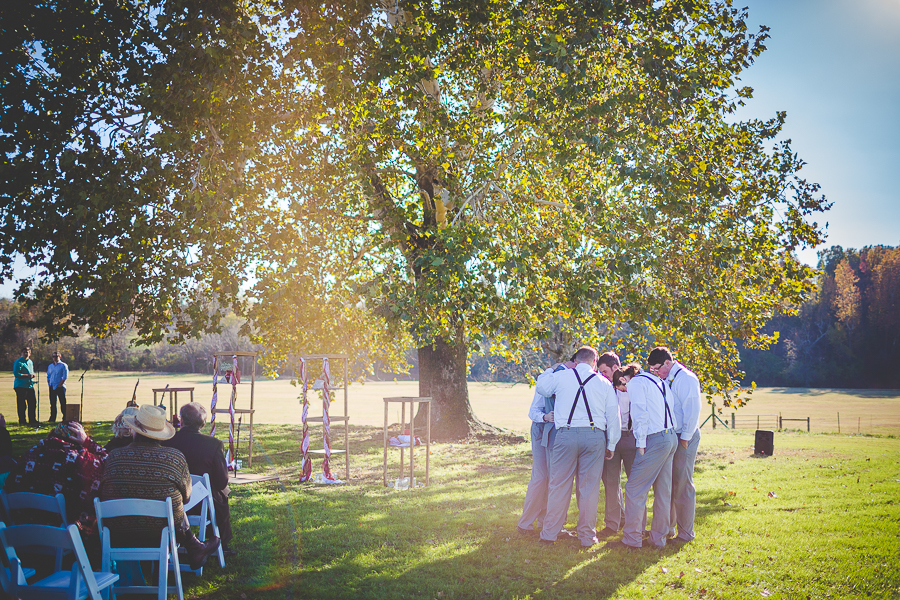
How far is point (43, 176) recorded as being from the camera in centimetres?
1156

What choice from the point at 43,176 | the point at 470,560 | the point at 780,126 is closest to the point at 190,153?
the point at 43,176

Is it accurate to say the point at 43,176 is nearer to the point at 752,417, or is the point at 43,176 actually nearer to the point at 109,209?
the point at 109,209

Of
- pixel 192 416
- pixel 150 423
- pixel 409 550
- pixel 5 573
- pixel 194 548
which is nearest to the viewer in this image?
pixel 5 573

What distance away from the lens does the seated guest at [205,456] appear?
23.4 ft

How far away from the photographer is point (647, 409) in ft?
25.7

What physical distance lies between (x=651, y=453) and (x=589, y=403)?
1.07 meters

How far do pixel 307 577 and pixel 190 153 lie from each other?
9.52 m

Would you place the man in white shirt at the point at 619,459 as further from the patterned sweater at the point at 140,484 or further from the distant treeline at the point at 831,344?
the distant treeline at the point at 831,344

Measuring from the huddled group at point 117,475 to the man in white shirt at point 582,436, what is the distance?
4.23 meters

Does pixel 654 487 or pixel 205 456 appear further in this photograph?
pixel 654 487

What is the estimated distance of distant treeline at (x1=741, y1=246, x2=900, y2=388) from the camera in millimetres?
85812

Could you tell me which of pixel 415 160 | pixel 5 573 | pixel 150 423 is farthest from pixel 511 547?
pixel 415 160

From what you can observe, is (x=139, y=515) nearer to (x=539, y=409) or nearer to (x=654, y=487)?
(x=539, y=409)

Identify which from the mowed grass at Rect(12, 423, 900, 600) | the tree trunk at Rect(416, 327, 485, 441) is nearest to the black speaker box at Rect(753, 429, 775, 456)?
the mowed grass at Rect(12, 423, 900, 600)
